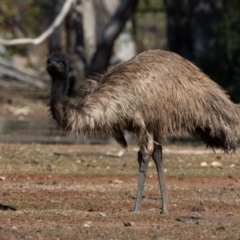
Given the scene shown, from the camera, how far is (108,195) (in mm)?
10617

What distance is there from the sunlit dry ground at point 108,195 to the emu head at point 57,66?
48.8 inches

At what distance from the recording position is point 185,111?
969 centimetres

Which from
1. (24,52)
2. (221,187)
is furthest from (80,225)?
(24,52)

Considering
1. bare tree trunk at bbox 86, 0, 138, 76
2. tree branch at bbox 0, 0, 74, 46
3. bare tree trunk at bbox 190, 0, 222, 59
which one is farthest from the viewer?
bare tree trunk at bbox 190, 0, 222, 59

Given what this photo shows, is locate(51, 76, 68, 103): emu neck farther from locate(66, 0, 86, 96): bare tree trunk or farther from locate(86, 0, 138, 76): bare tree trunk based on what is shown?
locate(66, 0, 86, 96): bare tree trunk

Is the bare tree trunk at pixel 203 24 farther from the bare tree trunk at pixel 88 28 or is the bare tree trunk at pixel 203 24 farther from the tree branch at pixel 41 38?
the bare tree trunk at pixel 88 28

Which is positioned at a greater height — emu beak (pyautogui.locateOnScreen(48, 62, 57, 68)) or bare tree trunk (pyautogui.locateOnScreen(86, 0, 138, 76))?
emu beak (pyautogui.locateOnScreen(48, 62, 57, 68))

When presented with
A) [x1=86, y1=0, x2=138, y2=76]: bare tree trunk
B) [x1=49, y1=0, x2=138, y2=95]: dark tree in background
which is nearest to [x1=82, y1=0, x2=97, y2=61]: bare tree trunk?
[x1=49, y1=0, x2=138, y2=95]: dark tree in background

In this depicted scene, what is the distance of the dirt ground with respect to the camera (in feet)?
27.2

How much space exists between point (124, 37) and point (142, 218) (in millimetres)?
22175

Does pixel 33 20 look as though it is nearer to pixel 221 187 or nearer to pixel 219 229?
pixel 221 187

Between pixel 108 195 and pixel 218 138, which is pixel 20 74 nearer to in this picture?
pixel 108 195

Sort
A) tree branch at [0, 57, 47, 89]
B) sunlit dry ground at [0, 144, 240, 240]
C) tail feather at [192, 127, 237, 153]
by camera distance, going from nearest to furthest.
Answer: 1. sunlit dry ground at [0, 144, 240, 240]
2. tail feather at [192, 127, 237, 153]
3. tree branch at [0, 57, 47, 89]

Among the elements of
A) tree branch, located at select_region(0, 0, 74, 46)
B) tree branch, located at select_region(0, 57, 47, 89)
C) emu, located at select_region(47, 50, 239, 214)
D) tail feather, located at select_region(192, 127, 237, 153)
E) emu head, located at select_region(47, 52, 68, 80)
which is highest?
emu head, located at select_region(47, 52, 68, 80)
